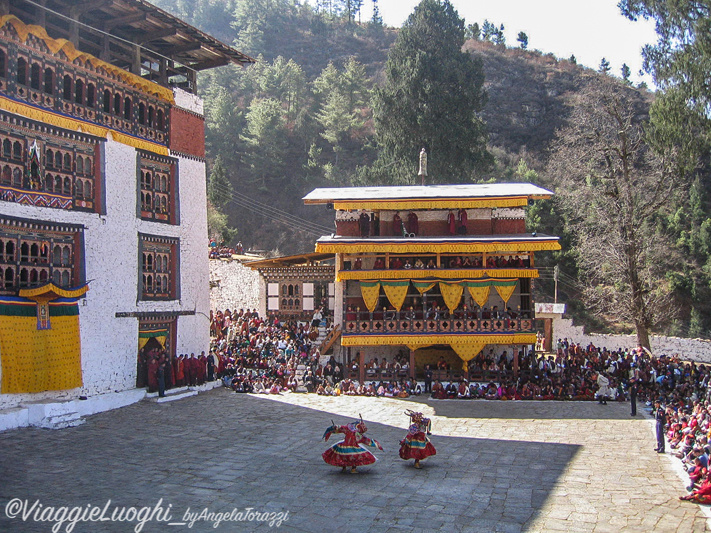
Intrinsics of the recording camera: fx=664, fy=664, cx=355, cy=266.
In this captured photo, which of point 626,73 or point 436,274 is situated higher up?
point 626,73

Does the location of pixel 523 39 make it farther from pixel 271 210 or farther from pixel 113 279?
pixel 113 279

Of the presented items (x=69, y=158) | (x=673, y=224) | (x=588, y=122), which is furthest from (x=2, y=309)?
(x=673, y=224)

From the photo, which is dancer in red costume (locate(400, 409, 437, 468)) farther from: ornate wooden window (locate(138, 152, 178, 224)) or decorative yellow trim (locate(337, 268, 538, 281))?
ornate wooden window (locate(138, 152, 178, 224))

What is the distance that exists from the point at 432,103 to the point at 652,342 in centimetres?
1900

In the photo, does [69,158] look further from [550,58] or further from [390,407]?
[550,58]

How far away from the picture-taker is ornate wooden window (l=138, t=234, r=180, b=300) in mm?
22375

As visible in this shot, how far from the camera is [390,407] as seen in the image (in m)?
21.5

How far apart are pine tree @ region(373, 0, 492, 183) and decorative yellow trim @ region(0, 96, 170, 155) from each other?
21550mm

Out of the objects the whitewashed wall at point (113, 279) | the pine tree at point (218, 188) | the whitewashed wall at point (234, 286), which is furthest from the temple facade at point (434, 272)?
the pine tree at point (218, 188)

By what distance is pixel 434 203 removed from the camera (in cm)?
2639

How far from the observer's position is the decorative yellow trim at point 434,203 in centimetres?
2605

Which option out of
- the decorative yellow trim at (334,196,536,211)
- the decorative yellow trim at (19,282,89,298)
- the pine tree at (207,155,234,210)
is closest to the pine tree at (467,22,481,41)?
the pine tree at (207,155,234,210)

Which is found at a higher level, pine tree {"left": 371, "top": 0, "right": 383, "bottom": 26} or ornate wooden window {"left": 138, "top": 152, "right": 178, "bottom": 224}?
pine tree {"left": 371, "top": 0, "right": 383, "bottom": 26}

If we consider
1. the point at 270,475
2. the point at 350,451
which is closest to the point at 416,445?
the point at 350,451
